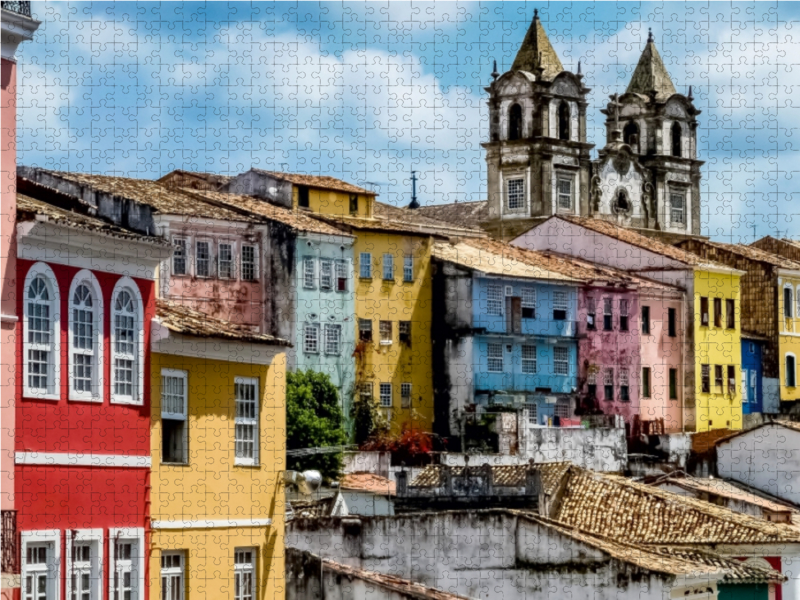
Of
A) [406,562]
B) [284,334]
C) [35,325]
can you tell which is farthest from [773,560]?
[35,325]

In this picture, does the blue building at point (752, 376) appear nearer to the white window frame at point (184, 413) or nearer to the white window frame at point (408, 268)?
the white window frame at point (408, 268)

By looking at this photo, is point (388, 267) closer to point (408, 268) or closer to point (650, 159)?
point (408, 268)

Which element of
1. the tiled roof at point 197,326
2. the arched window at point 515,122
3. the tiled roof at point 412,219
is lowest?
the tiled roof at point 197,326

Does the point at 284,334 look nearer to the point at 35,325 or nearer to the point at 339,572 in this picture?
the point at 339,572

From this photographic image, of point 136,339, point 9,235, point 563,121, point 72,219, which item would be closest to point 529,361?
point 563,121

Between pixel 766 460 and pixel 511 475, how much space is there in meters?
19.2

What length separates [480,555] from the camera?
31.3 meters

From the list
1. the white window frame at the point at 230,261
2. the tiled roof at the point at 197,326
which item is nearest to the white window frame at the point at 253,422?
the tiled roof at the point at 197,326

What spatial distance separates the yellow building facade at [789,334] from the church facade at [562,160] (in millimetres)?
11009

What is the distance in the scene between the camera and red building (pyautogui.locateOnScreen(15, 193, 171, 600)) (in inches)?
802

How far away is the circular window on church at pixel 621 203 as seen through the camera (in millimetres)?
89019

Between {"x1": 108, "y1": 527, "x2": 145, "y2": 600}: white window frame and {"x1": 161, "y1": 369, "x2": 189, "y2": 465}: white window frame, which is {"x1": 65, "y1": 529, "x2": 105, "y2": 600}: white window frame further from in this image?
{"x1": 161, "y1": 369, "x2": 189, "y2": 465}: white window frame

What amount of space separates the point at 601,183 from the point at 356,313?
33261 millimetres

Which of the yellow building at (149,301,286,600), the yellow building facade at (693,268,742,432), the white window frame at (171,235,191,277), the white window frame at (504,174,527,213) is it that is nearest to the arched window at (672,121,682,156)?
the white window frame at (504,174,527,213)
